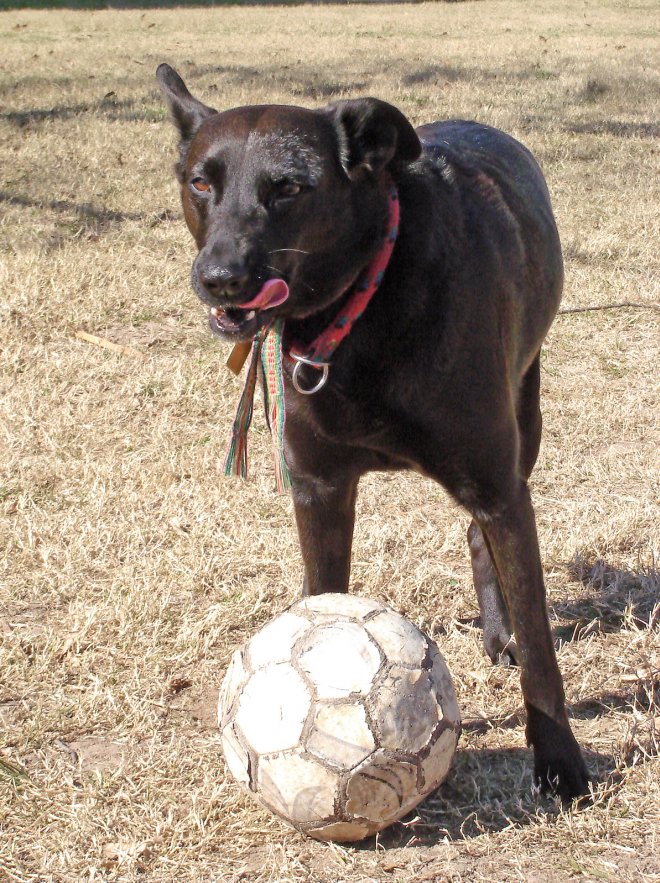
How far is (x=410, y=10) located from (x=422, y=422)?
22.2 meters

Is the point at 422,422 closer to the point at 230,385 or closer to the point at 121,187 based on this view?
the point at 230,385

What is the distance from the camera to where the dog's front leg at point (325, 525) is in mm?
2855

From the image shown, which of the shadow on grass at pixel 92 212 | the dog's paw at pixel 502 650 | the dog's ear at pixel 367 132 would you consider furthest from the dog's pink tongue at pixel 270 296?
the shadow on grass at pixel 92 212

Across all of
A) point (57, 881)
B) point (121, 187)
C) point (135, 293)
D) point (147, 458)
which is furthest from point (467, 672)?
point (121, 187)

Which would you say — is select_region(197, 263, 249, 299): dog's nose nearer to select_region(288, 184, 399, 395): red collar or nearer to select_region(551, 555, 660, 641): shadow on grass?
select_region(288, 184, 399, 395): red collar

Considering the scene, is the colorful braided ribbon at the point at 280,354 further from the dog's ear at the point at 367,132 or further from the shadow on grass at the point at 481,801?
the shadow on grass at the point at 481,801

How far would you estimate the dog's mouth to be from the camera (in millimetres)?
2350

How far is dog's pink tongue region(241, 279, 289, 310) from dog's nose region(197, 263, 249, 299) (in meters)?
0.05

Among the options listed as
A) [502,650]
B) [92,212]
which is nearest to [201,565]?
[502,650]

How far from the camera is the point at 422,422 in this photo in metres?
2.49

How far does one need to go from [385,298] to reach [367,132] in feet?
1.25

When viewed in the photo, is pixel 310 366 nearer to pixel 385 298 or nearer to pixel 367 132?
pixel 385 298

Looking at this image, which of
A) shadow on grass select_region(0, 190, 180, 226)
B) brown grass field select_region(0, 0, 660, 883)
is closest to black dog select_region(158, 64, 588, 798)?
brown grass field select_region(0, 0, 660, 883)

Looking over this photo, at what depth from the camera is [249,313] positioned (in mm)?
2395
